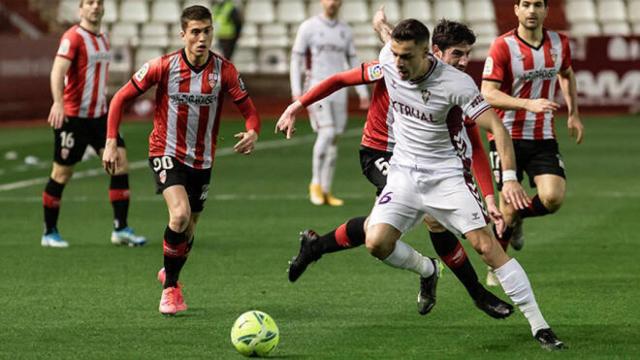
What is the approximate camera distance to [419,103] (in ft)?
25.5

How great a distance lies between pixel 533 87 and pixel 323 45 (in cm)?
578

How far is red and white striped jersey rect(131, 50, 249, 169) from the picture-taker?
29.9 feet

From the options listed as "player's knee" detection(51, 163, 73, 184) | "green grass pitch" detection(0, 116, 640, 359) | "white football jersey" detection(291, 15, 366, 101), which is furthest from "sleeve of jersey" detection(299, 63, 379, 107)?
"white football jersey" detection(291, 15, 366, 101)

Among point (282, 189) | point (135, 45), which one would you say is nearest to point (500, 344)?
point (282, 189)

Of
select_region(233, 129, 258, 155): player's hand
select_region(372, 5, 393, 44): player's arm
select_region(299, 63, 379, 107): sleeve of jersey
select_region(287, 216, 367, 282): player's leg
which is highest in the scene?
select_region(372, 5, 393, 44): player's arm

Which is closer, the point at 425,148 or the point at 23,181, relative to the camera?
the point at 425,148

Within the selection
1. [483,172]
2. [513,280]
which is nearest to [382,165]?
[483,172]

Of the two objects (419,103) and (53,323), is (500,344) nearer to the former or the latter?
(419,103)

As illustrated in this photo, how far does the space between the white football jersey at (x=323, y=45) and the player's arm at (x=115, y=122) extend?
6438 millimetres

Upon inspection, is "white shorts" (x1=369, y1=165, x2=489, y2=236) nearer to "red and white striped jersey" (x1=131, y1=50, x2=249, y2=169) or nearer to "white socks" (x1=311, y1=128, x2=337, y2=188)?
"red and white striped jersey" (x1=131, y1=50, x2=249, y2=169)

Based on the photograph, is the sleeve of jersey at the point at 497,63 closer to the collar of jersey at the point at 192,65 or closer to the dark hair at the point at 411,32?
the collar of jersey at the point at 192,65

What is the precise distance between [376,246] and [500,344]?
0.92m

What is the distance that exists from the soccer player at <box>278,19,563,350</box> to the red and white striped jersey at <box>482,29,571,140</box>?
1711mm

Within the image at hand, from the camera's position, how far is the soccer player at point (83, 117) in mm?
12250
